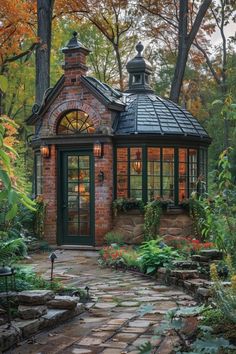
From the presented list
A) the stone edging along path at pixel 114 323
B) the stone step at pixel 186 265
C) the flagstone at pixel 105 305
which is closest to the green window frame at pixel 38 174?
the stone edging along path at pixel 114 323

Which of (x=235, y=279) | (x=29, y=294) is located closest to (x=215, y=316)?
(x=235, y=279)

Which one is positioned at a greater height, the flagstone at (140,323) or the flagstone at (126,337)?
the flagstone at (126,337)

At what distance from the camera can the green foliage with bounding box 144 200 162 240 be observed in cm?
1130

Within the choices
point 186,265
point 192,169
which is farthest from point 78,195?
point 186,265

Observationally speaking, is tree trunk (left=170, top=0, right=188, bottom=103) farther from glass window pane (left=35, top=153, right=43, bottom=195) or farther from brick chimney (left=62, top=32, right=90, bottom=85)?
glass window pane (left=35, top=153, right=43, bottom=195)

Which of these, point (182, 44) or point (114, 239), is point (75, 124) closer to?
point (114, 239)

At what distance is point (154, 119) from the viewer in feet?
40.0

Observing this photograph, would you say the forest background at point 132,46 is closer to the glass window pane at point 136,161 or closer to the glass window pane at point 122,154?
the glass window pane at point 122,154

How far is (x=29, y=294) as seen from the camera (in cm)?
511

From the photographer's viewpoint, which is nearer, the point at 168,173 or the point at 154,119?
the point at 168,173

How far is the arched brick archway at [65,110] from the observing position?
1173 centimetres

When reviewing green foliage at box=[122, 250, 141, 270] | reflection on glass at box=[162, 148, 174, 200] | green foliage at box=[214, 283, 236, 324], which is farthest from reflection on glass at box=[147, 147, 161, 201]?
green foliage at box=[214, 283, 236, 324]

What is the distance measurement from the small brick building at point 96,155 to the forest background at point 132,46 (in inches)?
135

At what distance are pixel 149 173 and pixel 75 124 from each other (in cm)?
221
